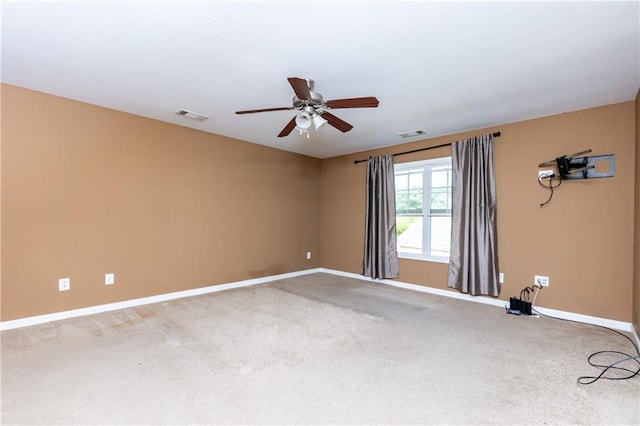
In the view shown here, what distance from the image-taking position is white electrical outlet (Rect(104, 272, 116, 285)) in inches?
140

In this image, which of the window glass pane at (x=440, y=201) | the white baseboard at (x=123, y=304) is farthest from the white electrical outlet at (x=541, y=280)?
the white baseboard at (x=123, y=304)

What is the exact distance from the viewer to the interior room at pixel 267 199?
192cm

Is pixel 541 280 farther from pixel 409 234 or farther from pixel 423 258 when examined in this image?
pixel 409 234

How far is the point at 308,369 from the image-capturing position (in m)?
2.26

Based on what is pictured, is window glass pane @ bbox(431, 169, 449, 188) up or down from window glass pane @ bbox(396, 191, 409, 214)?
up

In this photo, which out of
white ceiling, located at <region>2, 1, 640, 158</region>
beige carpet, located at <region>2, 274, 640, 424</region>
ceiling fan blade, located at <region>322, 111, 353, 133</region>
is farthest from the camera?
ceiling fan blade, located at <region>322, 111, 353, 133</region>

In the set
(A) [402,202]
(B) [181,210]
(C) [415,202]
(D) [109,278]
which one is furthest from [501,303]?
(D) [109,278]

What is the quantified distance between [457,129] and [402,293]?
2.54m

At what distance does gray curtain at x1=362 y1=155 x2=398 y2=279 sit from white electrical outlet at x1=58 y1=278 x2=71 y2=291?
164 inches

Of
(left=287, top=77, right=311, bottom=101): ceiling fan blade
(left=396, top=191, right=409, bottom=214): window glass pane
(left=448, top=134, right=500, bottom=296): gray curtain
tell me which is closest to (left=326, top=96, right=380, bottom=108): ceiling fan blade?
(left=287, top=77, right=311, bottom=101): ceiling fan blade

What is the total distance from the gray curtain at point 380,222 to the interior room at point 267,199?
0.24 metres

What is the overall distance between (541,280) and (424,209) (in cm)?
180

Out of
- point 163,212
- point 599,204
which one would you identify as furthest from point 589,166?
point 163,212

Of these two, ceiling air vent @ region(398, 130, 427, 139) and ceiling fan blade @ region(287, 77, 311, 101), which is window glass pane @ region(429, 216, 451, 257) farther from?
ceiling fan blade @ region(287, 77, 311, 101)
